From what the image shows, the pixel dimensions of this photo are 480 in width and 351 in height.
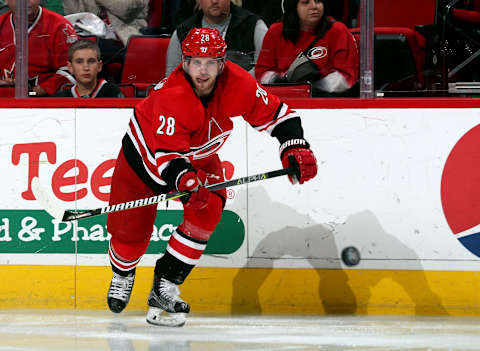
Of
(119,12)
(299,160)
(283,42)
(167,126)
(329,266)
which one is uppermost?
(119,12)

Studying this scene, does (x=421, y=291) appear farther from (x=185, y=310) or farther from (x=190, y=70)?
(x=190, y=70)

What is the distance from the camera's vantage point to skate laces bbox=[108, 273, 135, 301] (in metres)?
3.46

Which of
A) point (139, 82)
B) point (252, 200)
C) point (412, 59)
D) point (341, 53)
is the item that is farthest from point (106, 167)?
point (412, 59)

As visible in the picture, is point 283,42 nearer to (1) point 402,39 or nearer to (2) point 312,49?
(2) point 312,49

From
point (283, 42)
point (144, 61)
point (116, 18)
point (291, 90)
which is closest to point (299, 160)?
point (291, 90)

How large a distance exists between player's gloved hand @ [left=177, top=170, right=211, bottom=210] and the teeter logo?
3.85ft

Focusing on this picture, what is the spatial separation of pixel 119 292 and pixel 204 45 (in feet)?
3.56

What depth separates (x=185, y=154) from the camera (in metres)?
3.09

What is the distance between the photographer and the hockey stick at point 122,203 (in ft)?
10.4

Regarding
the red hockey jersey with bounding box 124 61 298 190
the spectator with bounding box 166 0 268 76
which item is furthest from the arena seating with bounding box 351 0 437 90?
the red hockey jersey with bounding box 124 61 298 190

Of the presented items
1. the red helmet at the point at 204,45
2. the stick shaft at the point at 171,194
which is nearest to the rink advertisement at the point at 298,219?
the stick shaft at the point at 171,194

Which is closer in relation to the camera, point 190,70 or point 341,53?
point 190,70

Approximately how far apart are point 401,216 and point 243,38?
1.04m

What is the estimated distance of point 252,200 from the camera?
374cm
